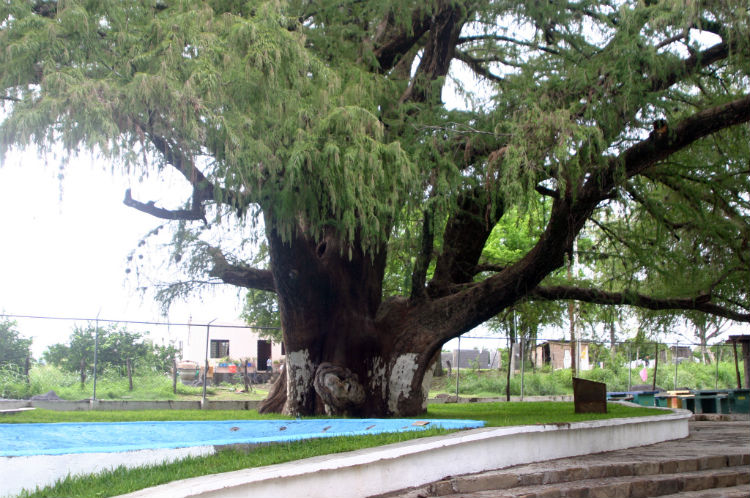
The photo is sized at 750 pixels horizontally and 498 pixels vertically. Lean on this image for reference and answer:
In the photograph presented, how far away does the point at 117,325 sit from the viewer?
51.3ft

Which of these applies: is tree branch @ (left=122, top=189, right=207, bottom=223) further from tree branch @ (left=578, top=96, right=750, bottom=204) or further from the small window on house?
the small window on house

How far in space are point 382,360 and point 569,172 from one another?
195 inches

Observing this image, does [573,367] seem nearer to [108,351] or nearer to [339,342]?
[339,342]

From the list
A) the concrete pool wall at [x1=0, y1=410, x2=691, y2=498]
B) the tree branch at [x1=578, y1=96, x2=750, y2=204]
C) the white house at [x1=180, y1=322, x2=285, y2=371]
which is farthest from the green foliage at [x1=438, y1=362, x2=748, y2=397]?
the tree branch at [x1=578, y1=96, x2=750, y2=204]

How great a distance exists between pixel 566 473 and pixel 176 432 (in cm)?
486

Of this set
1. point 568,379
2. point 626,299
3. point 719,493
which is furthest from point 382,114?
point 568,379

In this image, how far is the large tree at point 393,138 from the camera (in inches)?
352

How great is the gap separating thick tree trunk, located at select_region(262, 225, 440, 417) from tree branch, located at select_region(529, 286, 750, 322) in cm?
280

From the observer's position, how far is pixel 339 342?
13445 millimetres

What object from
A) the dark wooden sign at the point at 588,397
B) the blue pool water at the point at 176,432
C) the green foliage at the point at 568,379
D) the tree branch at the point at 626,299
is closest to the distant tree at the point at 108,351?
the blue pool water at the point at 176,432

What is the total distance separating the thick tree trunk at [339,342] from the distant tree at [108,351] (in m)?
4.11

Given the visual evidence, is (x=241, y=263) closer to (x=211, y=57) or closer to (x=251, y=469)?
(x=211, y=57)

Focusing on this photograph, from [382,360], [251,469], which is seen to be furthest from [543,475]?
[382,360]

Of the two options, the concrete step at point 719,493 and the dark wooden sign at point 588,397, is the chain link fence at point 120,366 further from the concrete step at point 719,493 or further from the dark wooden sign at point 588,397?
the concrete step at point 719,493
